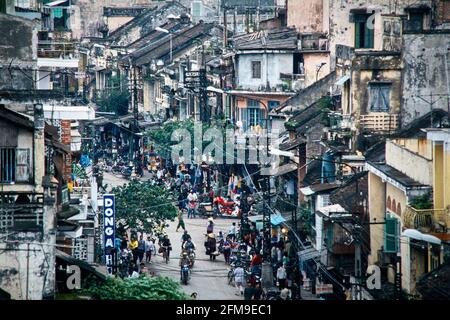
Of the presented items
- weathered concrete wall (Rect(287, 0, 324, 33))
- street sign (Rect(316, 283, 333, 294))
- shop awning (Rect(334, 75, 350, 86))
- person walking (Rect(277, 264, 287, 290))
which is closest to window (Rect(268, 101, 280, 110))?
weathered concrete wall (Rect(287, 0, 324, 33))

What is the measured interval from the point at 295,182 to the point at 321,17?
1710 cm

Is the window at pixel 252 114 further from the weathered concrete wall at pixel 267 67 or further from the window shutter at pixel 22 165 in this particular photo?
the window shutter at pixel 22 165

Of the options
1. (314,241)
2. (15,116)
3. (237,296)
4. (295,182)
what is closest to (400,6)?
(295,182)

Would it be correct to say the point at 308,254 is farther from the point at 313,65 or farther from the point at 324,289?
the point at 313,65

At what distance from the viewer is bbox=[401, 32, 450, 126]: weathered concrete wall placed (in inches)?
2237

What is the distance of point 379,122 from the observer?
195 feet

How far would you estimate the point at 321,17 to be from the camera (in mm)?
84562

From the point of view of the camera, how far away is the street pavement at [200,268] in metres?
55.5

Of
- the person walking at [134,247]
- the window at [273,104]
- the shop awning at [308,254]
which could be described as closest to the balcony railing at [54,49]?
the person walking at [134,247]

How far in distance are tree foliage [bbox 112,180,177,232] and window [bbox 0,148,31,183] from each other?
1766cm

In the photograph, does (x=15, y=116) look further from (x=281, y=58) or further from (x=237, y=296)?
(x=281, y=58)

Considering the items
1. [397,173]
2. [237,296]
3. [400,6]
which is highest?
[400,6]

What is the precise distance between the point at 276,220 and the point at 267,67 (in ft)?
58.5

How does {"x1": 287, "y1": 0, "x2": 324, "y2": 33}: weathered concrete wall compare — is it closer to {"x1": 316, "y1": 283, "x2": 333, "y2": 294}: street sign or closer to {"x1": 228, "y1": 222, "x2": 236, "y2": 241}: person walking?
{"x1": 228, "y1": 222, "x2": 236, "y2": 241}: person walking
